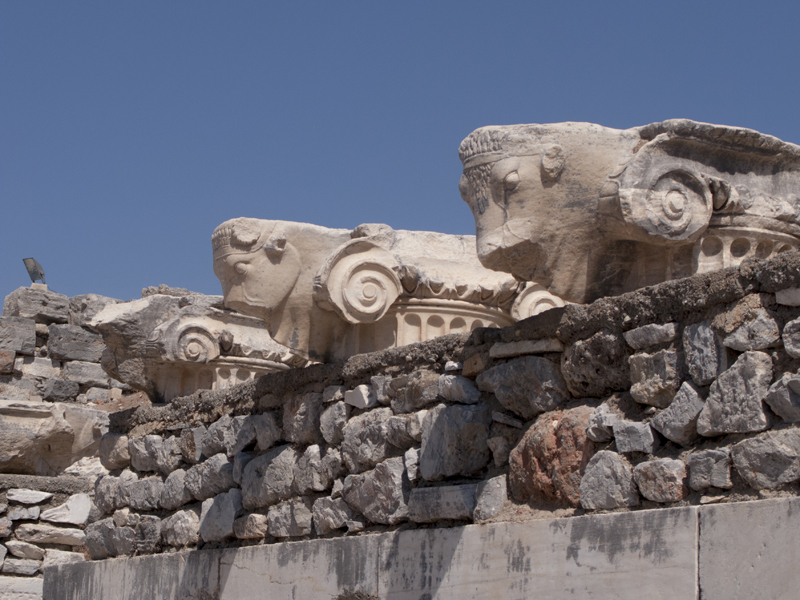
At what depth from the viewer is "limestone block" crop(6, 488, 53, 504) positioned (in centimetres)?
907

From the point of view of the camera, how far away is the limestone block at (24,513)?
9.09 meters

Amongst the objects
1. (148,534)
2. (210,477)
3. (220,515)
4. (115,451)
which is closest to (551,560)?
(220,515)

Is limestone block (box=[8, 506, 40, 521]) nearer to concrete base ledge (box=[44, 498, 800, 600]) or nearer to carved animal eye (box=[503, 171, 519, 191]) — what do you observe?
concrete base ledge (box=[44, 498, 800, 600])

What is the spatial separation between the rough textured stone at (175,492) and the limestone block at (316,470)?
4.46ft

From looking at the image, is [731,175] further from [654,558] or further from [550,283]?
[654,558]

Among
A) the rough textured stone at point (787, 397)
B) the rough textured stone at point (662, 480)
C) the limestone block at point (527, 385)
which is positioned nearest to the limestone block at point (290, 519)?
the limestone block at point (527, 385)

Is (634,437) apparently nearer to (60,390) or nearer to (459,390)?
(459,390)

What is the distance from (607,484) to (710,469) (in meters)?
0.44

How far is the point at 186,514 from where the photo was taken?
21.2ft

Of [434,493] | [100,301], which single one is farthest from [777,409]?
[100,301]

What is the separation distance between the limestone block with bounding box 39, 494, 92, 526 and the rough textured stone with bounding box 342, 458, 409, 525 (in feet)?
16.6

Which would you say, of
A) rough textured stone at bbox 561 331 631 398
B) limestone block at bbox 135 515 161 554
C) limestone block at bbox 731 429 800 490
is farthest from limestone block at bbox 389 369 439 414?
limestone block at bbox 135 515 161 554

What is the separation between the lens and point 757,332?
3219mm

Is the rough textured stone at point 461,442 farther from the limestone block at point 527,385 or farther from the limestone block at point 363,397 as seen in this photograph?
the limestone block at point 363,397
